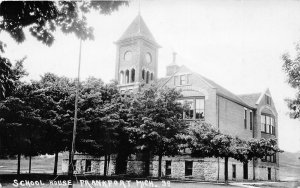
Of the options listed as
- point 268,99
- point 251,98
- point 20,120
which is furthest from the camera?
point 268,99

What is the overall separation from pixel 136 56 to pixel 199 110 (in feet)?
39.3

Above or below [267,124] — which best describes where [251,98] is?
above

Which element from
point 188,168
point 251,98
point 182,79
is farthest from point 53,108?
point 251,98

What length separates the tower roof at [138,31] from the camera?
44.2 meters

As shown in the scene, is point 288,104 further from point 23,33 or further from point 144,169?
point 144,169

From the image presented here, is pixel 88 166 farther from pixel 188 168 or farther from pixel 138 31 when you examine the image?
pixel 138 31

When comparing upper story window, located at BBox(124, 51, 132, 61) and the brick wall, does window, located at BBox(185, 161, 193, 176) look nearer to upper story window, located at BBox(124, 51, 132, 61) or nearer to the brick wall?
the brick wall

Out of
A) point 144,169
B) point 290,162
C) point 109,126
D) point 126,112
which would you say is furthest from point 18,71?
point 290,162

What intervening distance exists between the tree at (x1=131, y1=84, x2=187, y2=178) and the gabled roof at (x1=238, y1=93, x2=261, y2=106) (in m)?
15.8

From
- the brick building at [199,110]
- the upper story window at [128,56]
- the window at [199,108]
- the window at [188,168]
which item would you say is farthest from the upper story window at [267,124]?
the upper story window at [128,56]

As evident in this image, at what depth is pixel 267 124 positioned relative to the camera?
44.2 metres

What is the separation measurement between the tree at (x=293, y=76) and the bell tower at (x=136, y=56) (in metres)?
26.3

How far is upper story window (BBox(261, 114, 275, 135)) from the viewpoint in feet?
143

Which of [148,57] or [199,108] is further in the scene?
[148,57]
